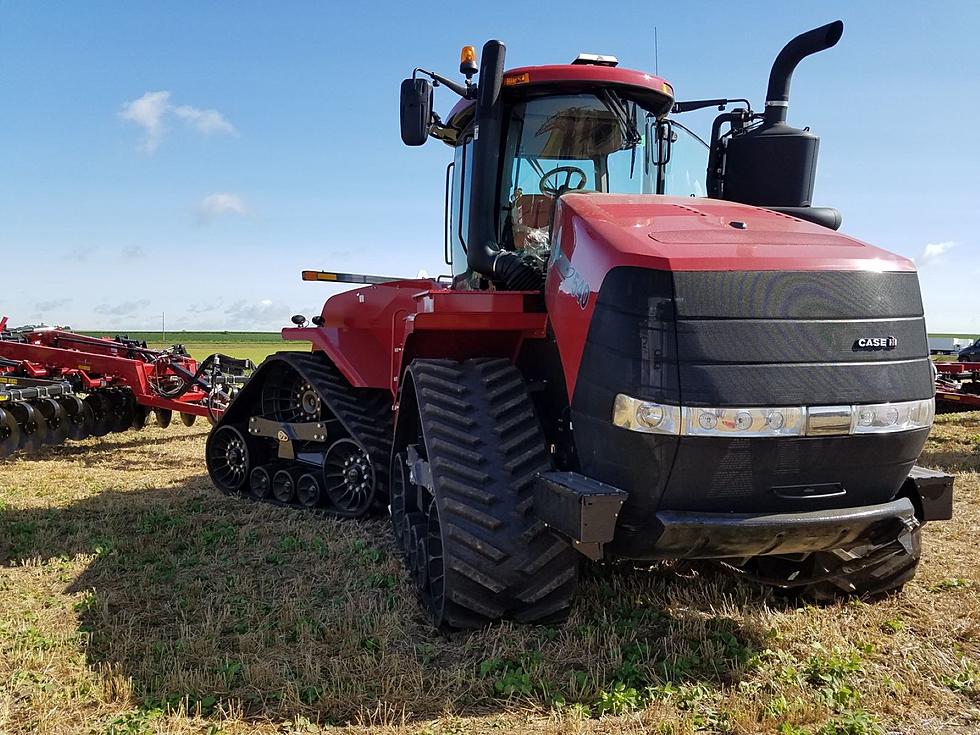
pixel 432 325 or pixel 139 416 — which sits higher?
pixel 432 325

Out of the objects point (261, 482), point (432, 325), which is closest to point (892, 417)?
point (432, 325)

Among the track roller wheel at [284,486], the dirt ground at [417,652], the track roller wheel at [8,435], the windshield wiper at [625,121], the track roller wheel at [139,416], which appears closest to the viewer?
the dirt ground at [417,652]

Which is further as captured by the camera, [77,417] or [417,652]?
[77,417]

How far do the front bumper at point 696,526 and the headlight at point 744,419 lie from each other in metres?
0.31

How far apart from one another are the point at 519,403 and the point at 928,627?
7.30ft

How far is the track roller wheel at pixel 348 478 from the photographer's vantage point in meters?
6.15

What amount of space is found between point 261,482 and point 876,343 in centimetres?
528

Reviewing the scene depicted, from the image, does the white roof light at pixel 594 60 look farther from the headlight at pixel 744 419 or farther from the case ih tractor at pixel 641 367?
the headlight at pixel 744 419

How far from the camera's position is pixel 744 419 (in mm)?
3043

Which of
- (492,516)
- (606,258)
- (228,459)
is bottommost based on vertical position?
(228,459)

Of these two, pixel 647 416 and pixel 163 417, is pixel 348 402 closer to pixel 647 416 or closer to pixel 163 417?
pixel 647 416

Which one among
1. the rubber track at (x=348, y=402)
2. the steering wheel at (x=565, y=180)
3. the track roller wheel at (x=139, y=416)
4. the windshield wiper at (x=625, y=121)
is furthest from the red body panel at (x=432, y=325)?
the track roller wheel at (x=139, y=416)

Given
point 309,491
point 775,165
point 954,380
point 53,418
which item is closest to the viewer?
point 775,165

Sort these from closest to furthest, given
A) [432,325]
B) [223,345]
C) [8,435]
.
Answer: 1. [432,325]
2. [8,435]
3. [223,345]
